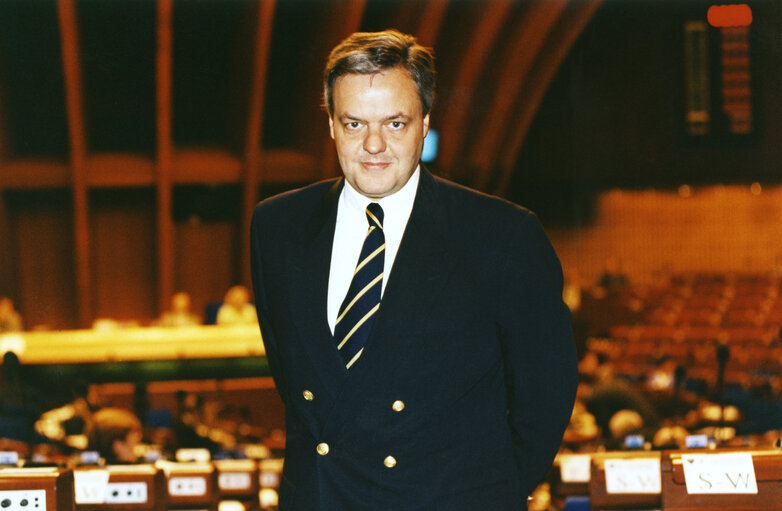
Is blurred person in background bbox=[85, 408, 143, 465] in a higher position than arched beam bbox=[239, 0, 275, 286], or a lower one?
lower

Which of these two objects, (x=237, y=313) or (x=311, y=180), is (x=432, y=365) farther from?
(x=311, y=180)

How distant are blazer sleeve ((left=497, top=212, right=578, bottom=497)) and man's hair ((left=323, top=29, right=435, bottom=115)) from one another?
12.7 inches

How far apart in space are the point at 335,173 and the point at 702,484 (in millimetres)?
10910

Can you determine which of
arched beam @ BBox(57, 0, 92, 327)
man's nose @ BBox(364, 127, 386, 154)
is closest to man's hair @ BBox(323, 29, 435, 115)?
man's nose @ BBox(364, 127, 386, 154)

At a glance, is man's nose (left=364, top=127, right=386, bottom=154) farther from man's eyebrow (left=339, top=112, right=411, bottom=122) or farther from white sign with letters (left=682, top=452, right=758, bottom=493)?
white sign with letters (left=682, top=452, right=758, bottom=493)

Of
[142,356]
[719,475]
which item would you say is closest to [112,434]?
[142,356]

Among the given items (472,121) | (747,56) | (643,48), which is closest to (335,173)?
(472,121)

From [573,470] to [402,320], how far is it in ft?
5.77

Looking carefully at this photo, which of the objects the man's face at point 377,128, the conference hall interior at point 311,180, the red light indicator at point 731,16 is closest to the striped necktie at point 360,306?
the man's face at point 377,128

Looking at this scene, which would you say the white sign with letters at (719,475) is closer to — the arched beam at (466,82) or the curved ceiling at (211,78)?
the curved ceiling at (211,78)

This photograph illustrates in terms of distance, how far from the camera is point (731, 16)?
1534cm

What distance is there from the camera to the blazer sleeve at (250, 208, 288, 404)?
1.77 metres

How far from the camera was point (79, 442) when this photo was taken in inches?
199

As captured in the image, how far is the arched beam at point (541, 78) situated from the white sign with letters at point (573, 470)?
38.2ft
